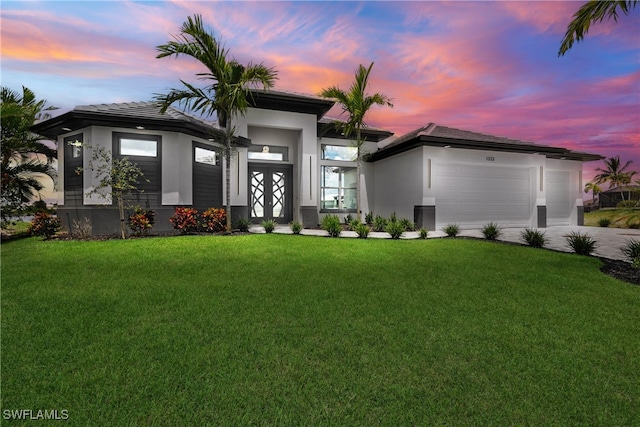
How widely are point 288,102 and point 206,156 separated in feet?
15.1

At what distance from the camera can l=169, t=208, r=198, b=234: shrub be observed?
32.1 feet

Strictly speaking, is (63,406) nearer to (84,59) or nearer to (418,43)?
(84,59)

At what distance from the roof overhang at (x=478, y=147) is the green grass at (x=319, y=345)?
7.93m

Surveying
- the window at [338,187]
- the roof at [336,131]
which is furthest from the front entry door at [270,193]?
the roof at [336,131]

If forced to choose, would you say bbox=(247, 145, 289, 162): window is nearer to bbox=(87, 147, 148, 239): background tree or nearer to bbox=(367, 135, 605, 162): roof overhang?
bbox=(367, 135, 605, 162): roof overhang

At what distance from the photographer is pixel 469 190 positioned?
13609 mm

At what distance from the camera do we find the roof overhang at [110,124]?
9578 mm

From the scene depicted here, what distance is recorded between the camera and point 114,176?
9578 millimetres

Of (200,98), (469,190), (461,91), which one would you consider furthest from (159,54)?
(469,190)

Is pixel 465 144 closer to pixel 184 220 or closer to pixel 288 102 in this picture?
pixel 288 102

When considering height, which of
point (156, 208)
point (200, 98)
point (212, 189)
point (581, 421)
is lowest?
point (581, 421)

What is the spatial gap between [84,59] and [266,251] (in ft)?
26.4

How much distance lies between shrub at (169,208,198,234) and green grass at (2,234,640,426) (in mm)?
3825

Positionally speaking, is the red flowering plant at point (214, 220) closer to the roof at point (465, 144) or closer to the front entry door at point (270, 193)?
the front entry door at point (270, 193)
